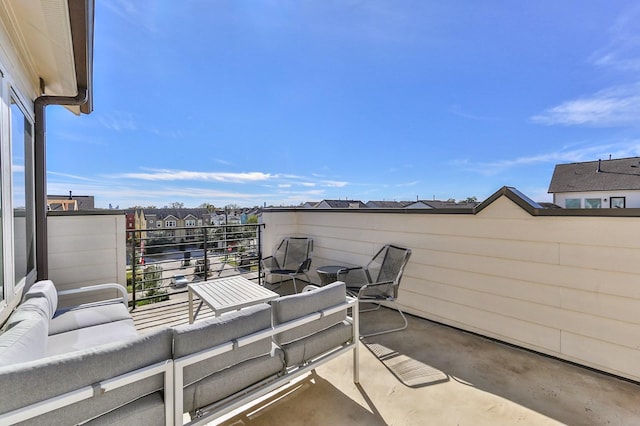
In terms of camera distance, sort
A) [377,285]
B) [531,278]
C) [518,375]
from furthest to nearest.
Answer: [377,285]
[531,278]
[518,375]

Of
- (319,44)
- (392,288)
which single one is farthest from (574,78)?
(392,288)

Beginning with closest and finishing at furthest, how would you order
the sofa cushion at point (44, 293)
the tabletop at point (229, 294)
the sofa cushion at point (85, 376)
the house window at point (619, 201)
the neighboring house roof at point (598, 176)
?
the sofa cushion at point (85, 376), the sofa cushion at point (44, 293), the tabletop at point (229, 294), the house window at point (619, 201), the neighboring house roof at point (598, 176)

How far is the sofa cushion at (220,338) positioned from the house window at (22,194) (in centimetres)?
185

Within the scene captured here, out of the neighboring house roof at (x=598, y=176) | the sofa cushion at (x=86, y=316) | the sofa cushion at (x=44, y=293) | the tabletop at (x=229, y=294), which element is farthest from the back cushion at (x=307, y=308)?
→ the neighboring house roof at (x=598, y=176)

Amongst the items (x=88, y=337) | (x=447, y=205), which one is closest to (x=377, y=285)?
(x=447, y=205)

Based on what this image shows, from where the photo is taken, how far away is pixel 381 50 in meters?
5.99

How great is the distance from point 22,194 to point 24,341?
1.82 meters

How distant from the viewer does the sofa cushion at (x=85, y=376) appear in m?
0.85

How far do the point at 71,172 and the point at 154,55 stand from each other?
12133 millimetres

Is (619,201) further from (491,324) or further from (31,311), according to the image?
(31,311)

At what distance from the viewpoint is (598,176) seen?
15.9 meters

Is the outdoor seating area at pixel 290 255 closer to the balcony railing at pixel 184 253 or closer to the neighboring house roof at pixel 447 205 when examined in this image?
the balcony railing at pixel 184 253

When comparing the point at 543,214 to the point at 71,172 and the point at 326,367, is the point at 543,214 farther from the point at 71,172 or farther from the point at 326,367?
the point at 71,172

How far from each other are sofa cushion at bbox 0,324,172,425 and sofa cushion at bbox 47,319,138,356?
1.05 meters
